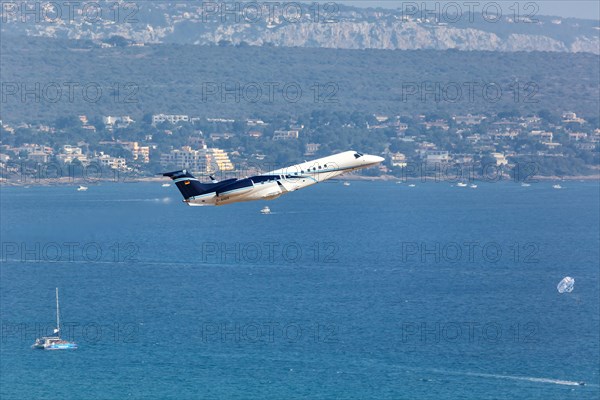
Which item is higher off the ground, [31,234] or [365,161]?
[365,161]

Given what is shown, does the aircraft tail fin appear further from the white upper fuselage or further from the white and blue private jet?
the white upper fuselage

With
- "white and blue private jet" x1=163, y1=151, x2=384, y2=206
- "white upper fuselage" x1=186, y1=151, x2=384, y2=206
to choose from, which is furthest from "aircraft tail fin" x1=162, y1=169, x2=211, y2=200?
"white upper fuselage" x1=186, y1=151, x2=384, y2=206

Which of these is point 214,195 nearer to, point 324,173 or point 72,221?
point 324,173

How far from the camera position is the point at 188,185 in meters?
89.0

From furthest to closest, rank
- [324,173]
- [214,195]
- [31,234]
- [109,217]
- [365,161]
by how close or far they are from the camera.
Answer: [31,234] < [109,217] < [365,161] < [324,173] < [214,195]

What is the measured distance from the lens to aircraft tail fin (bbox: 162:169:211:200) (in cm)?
8769

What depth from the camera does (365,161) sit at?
332 feet

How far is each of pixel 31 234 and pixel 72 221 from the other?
17.8 meters

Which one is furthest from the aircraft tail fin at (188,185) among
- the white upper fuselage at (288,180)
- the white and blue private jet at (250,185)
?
the white upper fuselage at (288,180)

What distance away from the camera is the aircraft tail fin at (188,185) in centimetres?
8769

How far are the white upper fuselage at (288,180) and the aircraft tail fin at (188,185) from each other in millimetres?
1343

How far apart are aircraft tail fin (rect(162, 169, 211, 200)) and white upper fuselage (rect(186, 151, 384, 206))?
1343 mm

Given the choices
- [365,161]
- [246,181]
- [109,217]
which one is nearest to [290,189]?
[246,181]

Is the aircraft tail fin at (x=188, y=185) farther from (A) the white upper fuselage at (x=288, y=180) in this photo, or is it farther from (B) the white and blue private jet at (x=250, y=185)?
(A) the white upper fuselage at (x=288, y=180)
